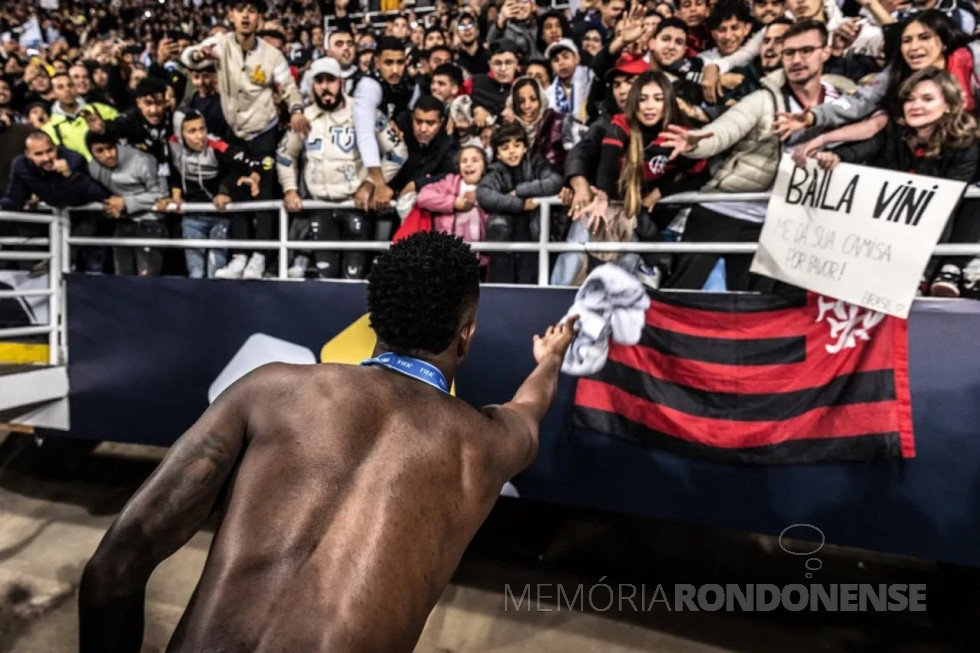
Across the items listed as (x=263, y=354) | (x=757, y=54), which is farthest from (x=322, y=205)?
(x=757, y=54)

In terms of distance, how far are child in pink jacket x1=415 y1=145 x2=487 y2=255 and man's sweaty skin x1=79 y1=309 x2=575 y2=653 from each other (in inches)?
111

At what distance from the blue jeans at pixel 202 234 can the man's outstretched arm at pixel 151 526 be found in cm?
393

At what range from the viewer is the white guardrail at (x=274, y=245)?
12.5ft

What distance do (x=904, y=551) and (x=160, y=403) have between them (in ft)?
15.7

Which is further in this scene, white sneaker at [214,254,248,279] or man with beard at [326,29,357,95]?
man with beard at [326,29,357,95]

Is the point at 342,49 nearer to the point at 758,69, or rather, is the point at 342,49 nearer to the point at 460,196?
the point at 460,196

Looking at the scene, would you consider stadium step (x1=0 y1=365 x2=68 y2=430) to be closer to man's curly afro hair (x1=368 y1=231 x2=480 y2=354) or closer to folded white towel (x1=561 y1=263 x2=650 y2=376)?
folded white towel (x1=561 y1=263 x2=650 y2=376)

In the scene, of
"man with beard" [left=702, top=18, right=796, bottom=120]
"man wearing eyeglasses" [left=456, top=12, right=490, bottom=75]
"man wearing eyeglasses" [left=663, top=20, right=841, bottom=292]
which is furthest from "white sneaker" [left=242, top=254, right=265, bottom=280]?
"man with beard" [left=702, top=18, right=796, bottom=120]

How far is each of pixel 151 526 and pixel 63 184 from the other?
4808 mm

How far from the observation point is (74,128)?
20.6ft

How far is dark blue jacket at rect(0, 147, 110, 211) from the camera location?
17.9 feet

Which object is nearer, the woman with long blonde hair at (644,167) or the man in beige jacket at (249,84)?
the woman with long blonde hair at (644,167)

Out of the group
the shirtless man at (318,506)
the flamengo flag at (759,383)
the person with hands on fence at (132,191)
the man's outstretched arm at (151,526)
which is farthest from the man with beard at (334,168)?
the man's outstretched arm at (151,526)

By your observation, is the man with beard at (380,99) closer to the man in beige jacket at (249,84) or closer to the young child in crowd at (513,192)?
the man in beige jacket at (249,84)
